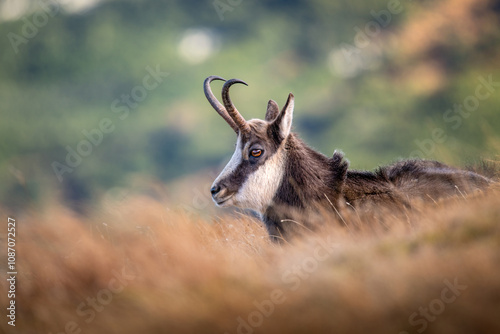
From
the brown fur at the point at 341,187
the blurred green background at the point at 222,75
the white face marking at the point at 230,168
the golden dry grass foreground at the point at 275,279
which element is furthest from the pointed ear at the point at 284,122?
the blurred green background at the point at 222,75

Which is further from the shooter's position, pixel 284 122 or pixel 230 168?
pixel 230 168

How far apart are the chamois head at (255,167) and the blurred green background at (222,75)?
3734 centimetres

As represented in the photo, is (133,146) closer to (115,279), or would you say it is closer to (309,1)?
(309,1)

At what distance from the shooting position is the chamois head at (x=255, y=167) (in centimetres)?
757

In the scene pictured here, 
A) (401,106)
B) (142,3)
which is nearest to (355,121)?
(401,106)

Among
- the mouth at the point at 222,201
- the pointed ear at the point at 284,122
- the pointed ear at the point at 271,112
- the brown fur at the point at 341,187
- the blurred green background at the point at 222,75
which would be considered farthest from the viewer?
the blurred green background at the point at 222,75

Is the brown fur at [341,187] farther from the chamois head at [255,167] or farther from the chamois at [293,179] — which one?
the chamois head at [255,167]

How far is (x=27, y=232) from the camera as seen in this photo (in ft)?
21.7

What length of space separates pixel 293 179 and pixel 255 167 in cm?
57

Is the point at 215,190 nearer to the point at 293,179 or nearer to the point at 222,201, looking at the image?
the point at 222,201

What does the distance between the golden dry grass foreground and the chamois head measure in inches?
37.1

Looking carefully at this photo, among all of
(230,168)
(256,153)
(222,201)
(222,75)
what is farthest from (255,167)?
(222,75)

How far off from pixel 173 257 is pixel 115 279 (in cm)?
63

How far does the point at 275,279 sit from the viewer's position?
4.71 metres
